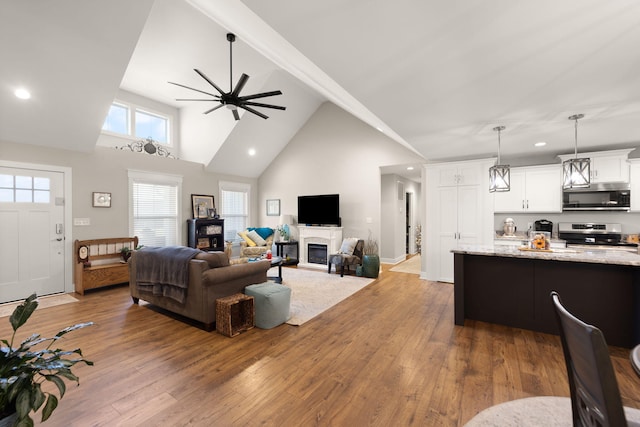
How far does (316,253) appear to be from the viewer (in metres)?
6.92

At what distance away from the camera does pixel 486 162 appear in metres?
4.89

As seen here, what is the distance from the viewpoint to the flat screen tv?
6.75 m

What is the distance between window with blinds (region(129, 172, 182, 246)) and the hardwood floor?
2.40 m

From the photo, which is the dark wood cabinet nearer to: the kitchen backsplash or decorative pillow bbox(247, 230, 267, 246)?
decorative pillow bbox(247, 230, 267, 246)

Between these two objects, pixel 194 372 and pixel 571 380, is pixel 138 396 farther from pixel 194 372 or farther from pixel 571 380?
pixel 571 380

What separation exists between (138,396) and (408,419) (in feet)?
6.36

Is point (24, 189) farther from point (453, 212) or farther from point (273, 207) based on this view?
point (453, 212)

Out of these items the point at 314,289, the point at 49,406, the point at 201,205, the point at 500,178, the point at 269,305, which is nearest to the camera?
the point at 49,406

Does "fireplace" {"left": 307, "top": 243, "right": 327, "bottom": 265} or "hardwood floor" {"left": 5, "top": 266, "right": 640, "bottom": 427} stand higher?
"fireplace" {"left": 307, "top": 243, "right": 327, "bottom": 265}

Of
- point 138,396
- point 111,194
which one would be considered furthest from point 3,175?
point 138,396

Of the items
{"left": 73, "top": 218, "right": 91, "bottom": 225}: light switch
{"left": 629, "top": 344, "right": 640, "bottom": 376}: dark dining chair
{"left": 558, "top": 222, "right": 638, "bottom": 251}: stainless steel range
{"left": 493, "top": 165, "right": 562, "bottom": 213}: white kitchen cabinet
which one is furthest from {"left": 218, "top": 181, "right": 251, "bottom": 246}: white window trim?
{"left": 629, "top": 344, "right": 640, "bottom": 376}: dark dining chair

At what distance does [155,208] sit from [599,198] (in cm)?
833

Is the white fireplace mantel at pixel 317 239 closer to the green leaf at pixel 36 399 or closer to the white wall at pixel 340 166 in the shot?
the white wall at pixel 340 166

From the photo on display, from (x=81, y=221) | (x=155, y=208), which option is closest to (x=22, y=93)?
(x=81, y=221)
